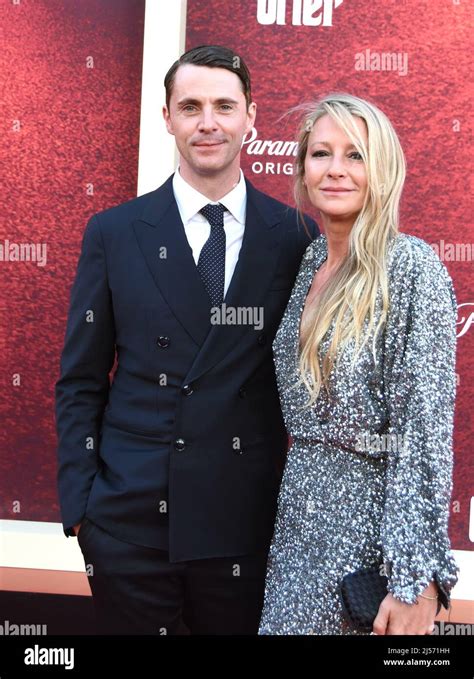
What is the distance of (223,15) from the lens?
336 centimetres

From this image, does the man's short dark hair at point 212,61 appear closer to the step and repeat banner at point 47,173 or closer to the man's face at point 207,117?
the man's face at point 207,117

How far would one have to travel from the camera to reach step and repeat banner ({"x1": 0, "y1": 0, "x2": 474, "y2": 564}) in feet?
11.0

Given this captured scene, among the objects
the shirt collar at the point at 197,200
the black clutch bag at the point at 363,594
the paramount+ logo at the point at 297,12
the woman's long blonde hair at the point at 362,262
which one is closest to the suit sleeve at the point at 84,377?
the shirt collar at the point at 197,200

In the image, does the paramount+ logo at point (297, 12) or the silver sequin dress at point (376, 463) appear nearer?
the silver sequin dress at point (376, 463)

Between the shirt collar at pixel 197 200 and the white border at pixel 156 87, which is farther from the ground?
A: the white border at pixel 156 87

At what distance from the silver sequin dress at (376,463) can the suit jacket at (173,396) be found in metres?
0.15

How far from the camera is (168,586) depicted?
2244 millimetres

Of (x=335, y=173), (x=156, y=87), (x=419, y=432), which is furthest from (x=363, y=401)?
(x=156, y=87)

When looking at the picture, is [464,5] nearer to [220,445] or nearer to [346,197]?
[346,197]

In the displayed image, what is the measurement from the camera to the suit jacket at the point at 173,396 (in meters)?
2.19

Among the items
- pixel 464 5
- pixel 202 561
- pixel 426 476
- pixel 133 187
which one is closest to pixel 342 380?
pixel 426 476

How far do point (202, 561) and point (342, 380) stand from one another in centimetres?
66

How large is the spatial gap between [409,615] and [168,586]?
0.71 metres

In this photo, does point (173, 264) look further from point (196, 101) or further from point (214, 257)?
point (196, 101)
